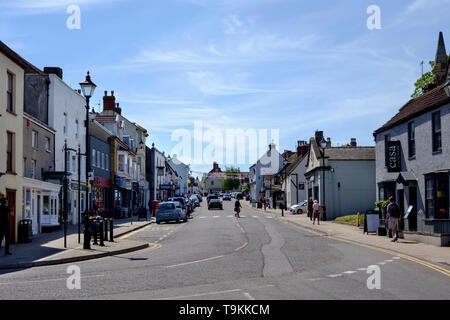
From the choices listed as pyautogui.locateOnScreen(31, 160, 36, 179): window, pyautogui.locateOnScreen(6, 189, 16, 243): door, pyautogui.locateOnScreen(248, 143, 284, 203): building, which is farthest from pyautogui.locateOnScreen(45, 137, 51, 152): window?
pyautogui.locateOnScreen(248, 143, 284, 203): building

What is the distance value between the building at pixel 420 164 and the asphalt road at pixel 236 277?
6228 millimetres

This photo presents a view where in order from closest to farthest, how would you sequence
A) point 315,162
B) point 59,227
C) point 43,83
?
point 59,227 → point 43,83 → point 315,162

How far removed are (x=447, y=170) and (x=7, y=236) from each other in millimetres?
18174

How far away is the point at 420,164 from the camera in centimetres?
2623

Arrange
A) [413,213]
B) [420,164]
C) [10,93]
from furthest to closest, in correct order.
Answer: [413,213] < [420,164] < [10,93]

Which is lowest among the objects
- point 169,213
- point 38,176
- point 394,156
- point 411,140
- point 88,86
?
point 169,213

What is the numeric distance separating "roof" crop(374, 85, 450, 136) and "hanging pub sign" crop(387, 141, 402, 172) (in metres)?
1.21

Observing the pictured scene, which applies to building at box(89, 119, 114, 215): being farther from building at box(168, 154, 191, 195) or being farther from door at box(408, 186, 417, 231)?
building at box(168, 154, 191, 195)

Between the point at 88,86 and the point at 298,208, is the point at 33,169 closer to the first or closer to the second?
the point at 88,86

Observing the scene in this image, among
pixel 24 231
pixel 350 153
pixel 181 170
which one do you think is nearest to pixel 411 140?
pixel 24 231

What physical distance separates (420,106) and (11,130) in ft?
65.2

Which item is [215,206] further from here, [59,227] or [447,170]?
[447,170]
